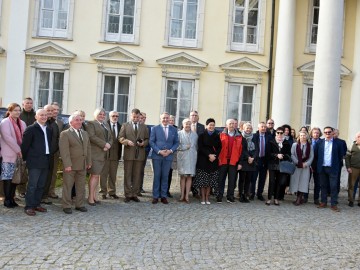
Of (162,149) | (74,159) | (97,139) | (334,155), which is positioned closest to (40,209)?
(74,159)

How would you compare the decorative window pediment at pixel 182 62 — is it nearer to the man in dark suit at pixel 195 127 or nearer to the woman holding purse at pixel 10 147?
the man in dark suit at pixel 195 127

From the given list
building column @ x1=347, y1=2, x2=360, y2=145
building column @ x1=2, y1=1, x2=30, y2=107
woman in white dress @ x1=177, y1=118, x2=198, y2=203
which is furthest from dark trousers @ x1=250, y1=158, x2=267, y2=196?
building column @ x1=2, y1=1, x2=30, y2=107

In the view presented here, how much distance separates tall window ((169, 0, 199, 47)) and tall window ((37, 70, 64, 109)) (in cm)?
475

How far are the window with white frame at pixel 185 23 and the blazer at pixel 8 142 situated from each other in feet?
38.3

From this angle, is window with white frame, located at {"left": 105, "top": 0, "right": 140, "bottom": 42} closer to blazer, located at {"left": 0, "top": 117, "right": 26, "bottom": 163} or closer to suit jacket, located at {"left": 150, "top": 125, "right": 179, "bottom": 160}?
suit jacket, located at {"left": 150, "top": 125, "right": 179, "bottom": 160}

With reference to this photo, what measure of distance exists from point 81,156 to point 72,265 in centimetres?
359

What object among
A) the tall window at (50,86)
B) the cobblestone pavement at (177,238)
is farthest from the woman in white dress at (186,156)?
the tall window at (50,86)

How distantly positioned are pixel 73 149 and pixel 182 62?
11.2m

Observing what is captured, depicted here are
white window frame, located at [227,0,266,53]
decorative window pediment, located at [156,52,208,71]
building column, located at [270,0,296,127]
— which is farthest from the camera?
white window frame, located at [227,0,266,53]

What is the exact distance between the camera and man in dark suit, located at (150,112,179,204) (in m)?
10.5

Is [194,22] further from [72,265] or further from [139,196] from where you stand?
[72,265]

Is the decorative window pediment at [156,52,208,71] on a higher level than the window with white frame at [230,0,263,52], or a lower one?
lower

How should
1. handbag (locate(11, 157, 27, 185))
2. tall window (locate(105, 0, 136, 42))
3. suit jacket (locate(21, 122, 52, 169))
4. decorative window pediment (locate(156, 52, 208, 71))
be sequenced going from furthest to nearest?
tall window (locate(105, 0, 136, 42)) → decorative window pediment (locate(156, 52, 208, 71)) → handbag (locate(11, 157, 27, 185)) → suit jacket (locate(21, 122, 52, 169))

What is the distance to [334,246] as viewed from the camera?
24.0 feet
